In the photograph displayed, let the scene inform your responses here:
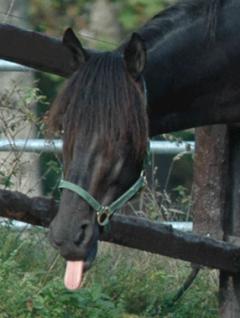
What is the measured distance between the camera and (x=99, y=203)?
7105 millimetres

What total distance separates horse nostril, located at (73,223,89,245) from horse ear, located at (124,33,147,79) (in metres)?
0.68

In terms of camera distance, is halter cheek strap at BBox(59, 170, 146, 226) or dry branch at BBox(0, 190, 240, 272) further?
dry branch at BBox(0, 190, 240, 272)

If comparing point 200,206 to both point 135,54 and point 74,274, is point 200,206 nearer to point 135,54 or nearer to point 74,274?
point 135,54

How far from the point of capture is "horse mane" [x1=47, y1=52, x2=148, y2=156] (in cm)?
710

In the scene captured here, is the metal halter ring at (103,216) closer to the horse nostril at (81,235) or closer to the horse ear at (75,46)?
the horse nostril at (81,235)

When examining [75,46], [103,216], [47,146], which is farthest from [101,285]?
[75,46]

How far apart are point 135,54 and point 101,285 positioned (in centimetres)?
197

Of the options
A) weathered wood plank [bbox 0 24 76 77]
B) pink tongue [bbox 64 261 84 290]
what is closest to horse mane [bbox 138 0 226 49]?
weathered wood plank [bbox 0 24 76 77]

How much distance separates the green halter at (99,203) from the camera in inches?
277

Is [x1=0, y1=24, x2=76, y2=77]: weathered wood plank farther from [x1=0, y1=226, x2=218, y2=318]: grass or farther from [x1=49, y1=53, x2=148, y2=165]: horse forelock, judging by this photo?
[x1=0, y1=226, x2=218, y2=318]: grass

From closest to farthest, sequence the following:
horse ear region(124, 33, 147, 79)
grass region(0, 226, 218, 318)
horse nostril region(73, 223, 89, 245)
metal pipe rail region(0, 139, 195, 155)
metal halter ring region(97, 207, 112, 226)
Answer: horse nostril region(73, 223, 89, 245)
metal halter ring region(97, 207, 112, 226)
horse ear region(124, 33, 147, 79)
grass region(0, 226, 218, 318)
metal pipe rail region(0, 139, 195, 155)

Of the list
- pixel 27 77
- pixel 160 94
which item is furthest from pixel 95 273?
pixel 27 77

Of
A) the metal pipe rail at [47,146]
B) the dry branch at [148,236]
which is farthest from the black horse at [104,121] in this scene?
the metal pipe rail at [47,146]

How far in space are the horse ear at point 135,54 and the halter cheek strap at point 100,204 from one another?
1.49 ft
